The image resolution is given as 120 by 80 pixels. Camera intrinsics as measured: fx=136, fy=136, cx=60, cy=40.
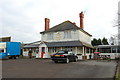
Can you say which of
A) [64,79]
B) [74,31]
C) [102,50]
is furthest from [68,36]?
[64,79]

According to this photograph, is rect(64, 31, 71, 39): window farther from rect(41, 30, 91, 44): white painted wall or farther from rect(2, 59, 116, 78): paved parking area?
rect(2, 59, 116, 78): paved parking area

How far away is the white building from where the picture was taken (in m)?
26.0

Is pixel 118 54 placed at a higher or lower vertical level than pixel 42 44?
lower

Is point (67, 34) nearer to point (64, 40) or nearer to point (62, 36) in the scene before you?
point (62, 36)

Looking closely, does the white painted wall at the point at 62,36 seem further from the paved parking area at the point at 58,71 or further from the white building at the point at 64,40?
the paved parking area at the point at 58,71

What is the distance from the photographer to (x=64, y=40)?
28.4 m

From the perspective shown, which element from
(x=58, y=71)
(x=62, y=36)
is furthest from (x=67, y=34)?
(x=58, y=71)

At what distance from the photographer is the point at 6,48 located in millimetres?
23656

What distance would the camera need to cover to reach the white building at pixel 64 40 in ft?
85.3

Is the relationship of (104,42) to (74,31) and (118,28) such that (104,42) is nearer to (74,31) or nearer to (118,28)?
(74,31)

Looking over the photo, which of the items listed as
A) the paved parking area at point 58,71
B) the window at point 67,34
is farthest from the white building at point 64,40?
the paved parking area at point 58,71

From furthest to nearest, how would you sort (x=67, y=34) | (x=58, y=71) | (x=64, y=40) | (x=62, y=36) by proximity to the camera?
(x=62, y=36) → (x=64, y=40) → (x=67, y=34) → (x=58, y=71)

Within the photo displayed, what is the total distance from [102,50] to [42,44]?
13290 millimetres

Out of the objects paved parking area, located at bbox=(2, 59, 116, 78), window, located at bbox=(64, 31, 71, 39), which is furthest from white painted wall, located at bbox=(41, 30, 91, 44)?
paved parking area, located at bbox=(2, 59, 116, 78)
